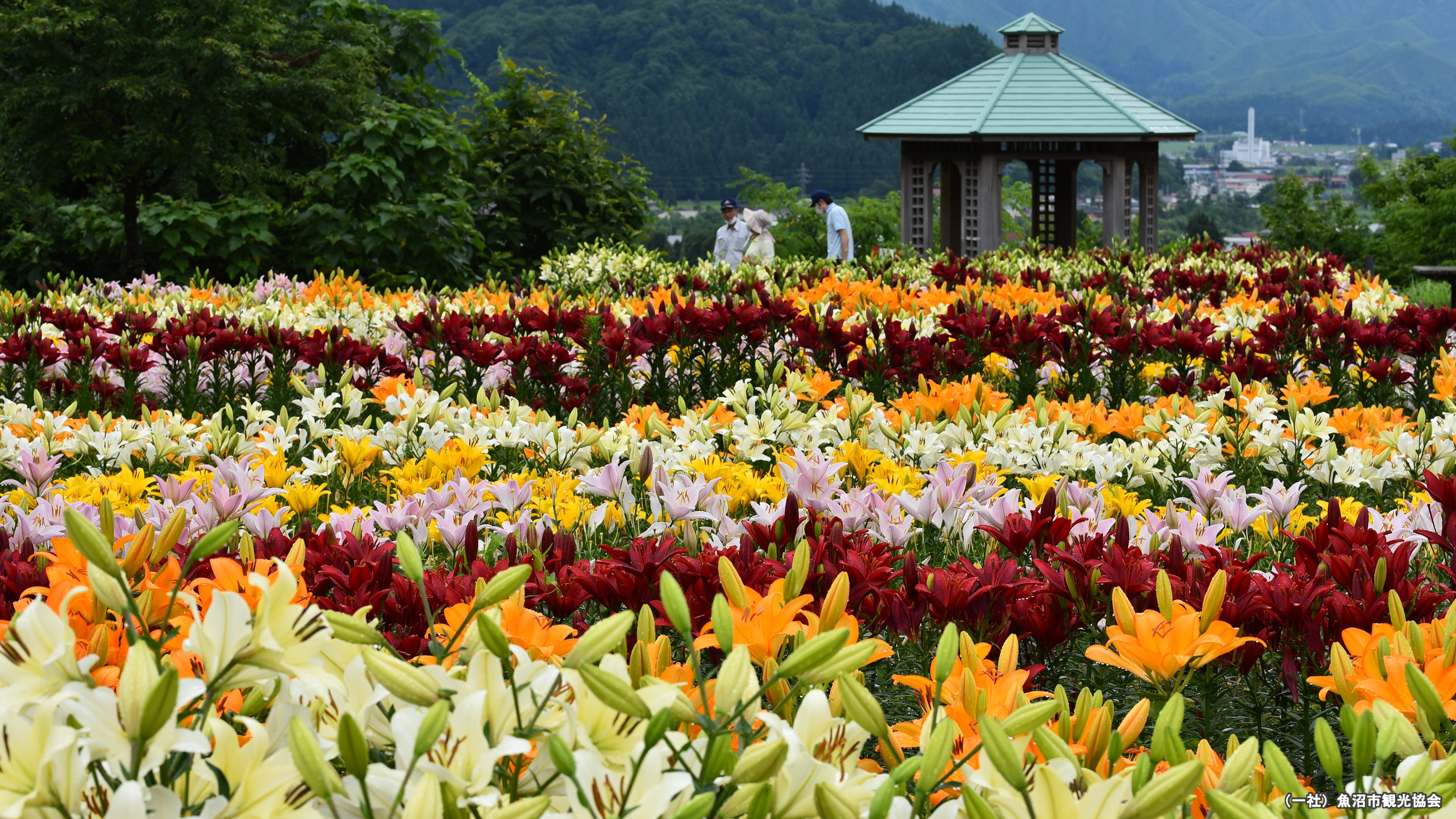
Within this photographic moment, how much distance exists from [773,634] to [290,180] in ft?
40.8

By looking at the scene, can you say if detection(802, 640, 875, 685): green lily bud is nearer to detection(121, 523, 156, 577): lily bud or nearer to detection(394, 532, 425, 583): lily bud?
detection(394, 532, 425, 583): lily bud

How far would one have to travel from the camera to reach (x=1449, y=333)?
5.64 meters

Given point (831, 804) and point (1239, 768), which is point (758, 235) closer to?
point (1239, 768)

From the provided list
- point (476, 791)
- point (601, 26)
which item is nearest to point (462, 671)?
point (476, 791)

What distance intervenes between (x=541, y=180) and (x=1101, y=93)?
32.3 feet

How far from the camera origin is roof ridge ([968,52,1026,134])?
19344 millimetres

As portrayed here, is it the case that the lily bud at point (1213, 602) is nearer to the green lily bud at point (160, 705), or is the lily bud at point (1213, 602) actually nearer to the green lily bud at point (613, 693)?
the green lily bud at point (613, 693)

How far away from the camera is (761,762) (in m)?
1.04

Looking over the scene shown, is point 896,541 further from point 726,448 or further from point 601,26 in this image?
→ point 601,26

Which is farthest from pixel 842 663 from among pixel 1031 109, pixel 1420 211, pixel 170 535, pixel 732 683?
pixel 1420 211

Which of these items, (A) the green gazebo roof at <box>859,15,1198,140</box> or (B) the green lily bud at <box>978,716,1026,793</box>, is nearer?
(B) the green lily bud at <box>978,716,1026,793</box>

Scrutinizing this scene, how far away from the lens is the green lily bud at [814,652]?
1.08 m

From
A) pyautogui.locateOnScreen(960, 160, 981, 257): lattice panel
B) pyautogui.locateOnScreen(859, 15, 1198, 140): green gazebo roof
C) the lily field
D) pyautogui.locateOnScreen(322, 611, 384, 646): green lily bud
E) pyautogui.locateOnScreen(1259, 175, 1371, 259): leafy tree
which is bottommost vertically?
pyautogui.locateOnScreen(1259, 175, 1371, 259): leafy tree

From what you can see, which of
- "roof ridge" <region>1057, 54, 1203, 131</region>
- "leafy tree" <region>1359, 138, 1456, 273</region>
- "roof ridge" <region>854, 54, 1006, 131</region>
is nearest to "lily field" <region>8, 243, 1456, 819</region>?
"roof ridge" <region>854, 54, 1006, 131</region>
